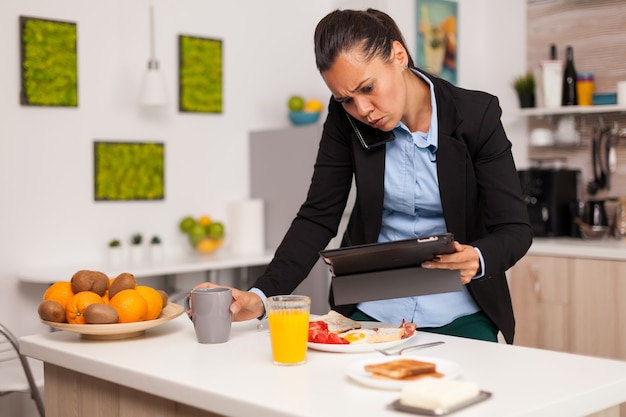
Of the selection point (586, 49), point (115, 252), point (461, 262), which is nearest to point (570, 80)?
point (586, 49)

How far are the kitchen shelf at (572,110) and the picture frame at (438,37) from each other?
60cm

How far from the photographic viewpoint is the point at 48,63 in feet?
11.9

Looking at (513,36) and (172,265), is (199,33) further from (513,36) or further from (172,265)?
(513,36)

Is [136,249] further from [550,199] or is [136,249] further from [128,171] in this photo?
[550,199]

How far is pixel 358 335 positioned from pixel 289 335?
0.21 meters

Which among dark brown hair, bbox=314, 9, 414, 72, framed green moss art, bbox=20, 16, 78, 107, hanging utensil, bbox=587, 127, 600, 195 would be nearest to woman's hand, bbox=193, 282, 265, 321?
dark brown hair, bbox=314, 9, 414, 72

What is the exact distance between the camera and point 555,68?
420 cm

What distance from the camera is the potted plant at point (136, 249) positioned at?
3.81m

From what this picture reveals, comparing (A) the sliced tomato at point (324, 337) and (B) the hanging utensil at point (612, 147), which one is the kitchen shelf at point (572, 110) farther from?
(A) the sliced tomato at point (324, 337)

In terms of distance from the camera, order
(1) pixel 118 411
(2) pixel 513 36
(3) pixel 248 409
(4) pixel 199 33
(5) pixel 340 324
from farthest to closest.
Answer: (2) pixel 513 36 < (4) pixel 199 33 < (5) pixel 340 324 < (1) pixel 118 411 < (3) pixel 248 409

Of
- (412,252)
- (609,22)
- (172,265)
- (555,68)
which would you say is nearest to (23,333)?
(172,265)

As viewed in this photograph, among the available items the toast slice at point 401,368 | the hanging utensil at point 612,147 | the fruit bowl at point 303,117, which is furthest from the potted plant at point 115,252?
the toast slice at point 401,368

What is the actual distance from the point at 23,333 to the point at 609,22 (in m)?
3.26

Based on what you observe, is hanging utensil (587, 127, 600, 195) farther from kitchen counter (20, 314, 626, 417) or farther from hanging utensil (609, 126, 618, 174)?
kitchen counter (20, 314, 626, 417)
